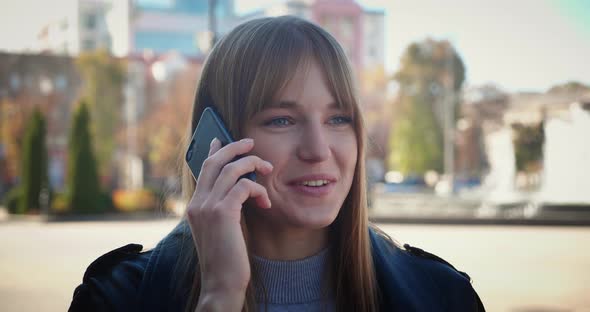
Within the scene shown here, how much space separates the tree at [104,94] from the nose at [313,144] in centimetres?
3687

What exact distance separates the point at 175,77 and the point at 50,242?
29398 millimetres

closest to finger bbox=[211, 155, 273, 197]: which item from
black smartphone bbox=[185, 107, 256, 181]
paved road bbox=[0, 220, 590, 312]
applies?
black smartphone bbox=[185, 107, 256, 181]

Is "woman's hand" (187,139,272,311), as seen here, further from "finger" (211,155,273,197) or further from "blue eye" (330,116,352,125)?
"blue eye" (330,116,352,125)

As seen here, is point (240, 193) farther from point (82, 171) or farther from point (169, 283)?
point (82, 171)

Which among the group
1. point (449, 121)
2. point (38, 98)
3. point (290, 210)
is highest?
point (290, 210)

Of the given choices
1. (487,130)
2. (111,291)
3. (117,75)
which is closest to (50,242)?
(111,291)

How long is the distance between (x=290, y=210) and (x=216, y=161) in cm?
27

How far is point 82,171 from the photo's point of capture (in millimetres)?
24297

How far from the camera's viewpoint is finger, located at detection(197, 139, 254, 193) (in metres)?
1.77

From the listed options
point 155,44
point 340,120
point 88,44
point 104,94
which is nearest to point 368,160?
point 340,120

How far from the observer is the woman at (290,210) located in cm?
190

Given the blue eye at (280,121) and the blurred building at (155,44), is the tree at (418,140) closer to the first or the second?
the blurred building at (155,44)

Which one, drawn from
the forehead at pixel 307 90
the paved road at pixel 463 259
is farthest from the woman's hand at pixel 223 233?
the paved road at pixel 463 259

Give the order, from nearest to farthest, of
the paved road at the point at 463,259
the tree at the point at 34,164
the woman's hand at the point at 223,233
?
1. the woman's hand at the point at 223,233
2. the paved road at the point at 463,259
3. the tree at the point at 34,164
